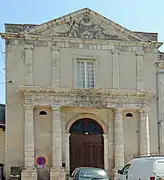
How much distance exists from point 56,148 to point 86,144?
2514mm

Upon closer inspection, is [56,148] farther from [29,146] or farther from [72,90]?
[72,90]

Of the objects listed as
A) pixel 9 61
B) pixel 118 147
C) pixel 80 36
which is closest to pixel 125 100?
pixel 118 147

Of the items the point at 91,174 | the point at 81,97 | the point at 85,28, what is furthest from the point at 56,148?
the point at 91,174

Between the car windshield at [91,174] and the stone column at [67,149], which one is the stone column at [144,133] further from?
the car windshield at [91,174]

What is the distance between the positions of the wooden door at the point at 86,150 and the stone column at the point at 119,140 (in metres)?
1.19

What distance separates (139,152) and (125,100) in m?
3.54

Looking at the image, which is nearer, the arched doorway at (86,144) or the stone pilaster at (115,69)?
the arched doorway at (86,144)

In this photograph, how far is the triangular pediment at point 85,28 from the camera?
93.8 feet

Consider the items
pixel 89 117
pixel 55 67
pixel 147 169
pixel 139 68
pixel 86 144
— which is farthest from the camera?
pixel 139 68

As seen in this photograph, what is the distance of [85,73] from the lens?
28812 millimetres

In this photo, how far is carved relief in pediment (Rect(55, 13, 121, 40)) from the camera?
2884cm

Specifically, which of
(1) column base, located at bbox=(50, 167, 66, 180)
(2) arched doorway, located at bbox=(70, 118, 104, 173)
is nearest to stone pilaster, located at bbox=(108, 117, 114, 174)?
(2) arched doorway, located at bbox=(70, 118, 104, 173)

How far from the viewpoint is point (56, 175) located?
26.7 m

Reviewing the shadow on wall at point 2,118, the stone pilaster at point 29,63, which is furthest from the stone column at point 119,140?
the shadow on wall at point 2,118
